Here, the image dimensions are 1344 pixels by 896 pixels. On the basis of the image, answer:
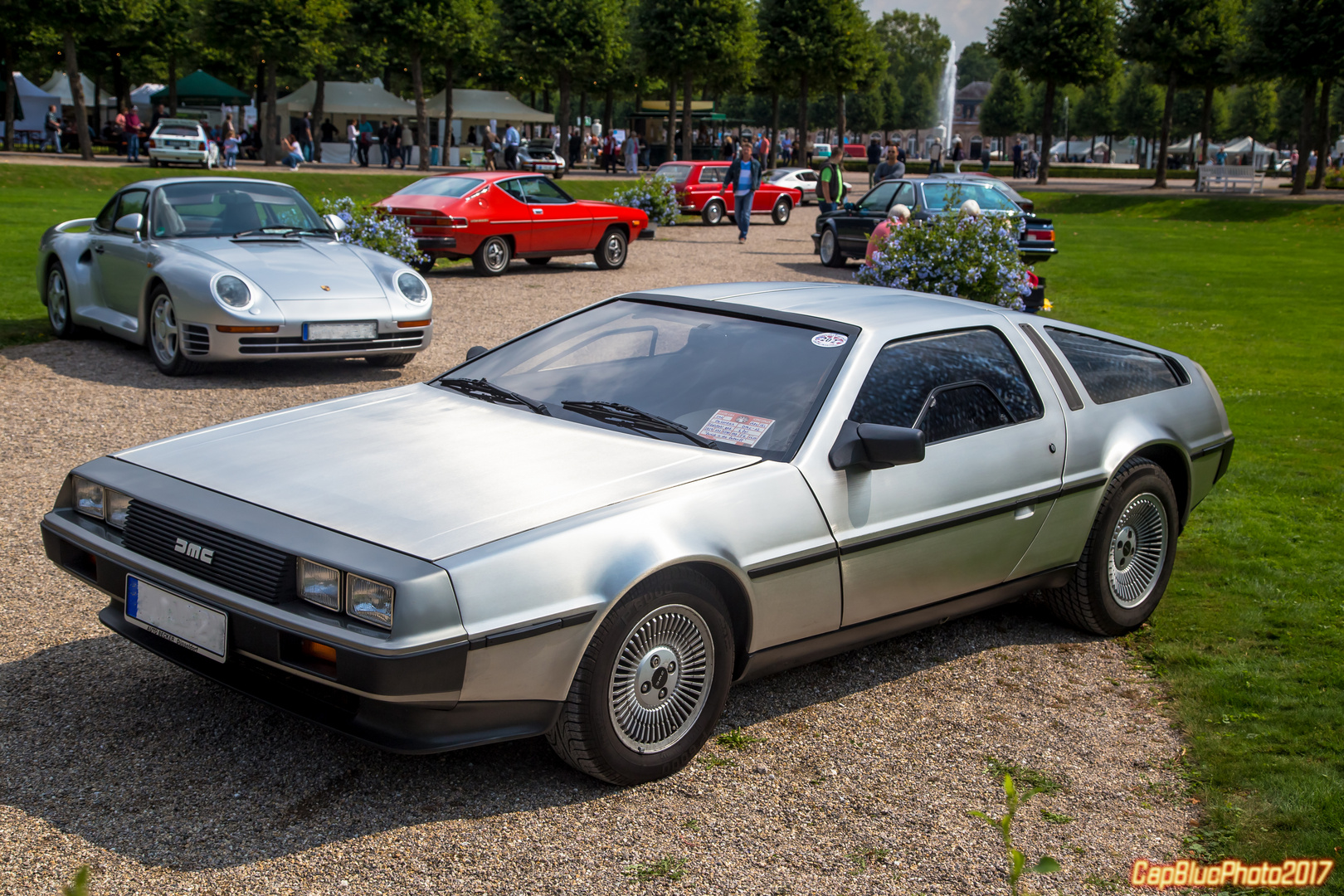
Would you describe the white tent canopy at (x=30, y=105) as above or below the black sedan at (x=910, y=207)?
above

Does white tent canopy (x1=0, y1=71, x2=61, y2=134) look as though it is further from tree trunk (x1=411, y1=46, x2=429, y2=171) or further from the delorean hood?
the delorean hood

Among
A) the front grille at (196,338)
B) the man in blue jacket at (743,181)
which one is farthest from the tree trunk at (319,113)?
the front grille at (196,338)

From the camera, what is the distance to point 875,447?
357 cm

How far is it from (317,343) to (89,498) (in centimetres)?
521

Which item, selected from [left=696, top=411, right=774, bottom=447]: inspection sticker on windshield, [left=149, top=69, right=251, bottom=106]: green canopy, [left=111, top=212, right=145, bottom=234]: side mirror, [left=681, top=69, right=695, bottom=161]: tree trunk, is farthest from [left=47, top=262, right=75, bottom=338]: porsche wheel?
[left=149, top=69, right=251, bottom=106]: green canopy

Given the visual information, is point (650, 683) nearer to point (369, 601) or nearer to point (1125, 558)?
point (369, 601)

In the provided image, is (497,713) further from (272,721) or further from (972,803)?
(972,803)

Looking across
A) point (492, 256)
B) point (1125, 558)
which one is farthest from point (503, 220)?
point (1125, 558)

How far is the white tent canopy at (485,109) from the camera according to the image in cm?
4888

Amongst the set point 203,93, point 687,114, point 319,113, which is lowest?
point 319,113

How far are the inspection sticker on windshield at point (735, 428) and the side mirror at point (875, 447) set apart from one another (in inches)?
9.7

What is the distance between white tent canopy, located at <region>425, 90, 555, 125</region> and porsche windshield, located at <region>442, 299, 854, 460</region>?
46.5 m

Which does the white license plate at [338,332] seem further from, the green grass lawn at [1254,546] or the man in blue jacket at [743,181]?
the man in blue jacket at [743,181]

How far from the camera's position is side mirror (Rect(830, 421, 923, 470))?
11.6ft
